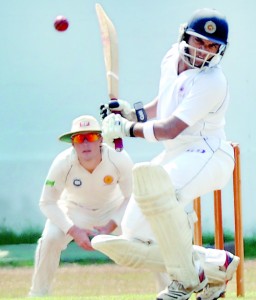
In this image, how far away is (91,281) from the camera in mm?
7871

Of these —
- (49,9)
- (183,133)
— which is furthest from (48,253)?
(49,9)

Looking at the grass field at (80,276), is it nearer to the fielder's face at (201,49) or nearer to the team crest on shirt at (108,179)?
the team crest on shirt at (108,179)

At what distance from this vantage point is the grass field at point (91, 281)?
7.40 metres

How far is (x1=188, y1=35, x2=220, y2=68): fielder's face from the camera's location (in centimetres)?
515

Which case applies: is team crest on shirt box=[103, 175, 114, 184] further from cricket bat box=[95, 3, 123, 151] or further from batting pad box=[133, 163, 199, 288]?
batting pad box=[133, 163, 199, 288]

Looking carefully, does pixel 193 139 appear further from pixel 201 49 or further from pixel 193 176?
pixel 201 49

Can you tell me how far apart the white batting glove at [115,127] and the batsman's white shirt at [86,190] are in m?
1.70

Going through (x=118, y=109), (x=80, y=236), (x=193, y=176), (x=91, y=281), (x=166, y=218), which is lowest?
(x=91, y=281)

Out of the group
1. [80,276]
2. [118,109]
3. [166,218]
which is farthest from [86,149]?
[166,218]

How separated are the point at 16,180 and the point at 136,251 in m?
3.80

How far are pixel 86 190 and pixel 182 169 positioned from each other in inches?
81.2

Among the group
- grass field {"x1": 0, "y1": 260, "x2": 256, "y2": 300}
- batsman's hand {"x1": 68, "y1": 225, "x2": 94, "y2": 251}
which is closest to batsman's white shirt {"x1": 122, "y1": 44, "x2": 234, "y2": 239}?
batsman's hand {"x1": 68, "y1": 225, "x2": 94, "y2": 251}

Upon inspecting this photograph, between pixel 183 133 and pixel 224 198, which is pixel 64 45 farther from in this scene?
pixel 183 133

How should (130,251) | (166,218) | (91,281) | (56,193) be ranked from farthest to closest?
(91,281), (56,193), (130,251), (166,218)
